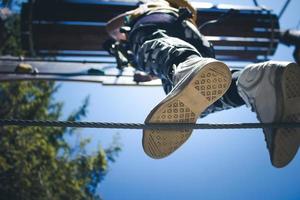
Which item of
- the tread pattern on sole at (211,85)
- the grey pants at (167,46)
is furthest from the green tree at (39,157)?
the tread pattern on sole at (211,85)

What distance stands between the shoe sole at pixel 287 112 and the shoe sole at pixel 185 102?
0.25 meters

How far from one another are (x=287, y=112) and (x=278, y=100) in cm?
7

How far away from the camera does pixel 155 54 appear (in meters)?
2.02

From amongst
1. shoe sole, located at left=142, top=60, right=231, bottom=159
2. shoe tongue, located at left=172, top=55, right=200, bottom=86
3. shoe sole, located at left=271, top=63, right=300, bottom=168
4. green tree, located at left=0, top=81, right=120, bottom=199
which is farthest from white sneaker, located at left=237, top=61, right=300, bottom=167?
green tree, located at left=0, top=81, right=120, bottom=199

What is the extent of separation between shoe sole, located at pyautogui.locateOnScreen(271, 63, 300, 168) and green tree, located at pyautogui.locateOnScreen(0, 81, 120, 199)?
19.4 ft

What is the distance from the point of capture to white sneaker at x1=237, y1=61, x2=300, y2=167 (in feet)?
4.98

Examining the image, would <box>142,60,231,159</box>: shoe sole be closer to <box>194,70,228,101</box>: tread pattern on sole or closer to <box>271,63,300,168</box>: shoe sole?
<box>194,70,228,101</box>: tread pattern on sole

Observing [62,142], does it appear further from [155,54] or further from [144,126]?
[144,126]

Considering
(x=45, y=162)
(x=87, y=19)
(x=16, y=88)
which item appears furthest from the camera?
(x=16, y=88)

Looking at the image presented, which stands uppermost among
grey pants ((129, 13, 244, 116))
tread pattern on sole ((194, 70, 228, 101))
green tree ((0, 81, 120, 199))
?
tread pattern on sole ((194, 70, 228, 101))

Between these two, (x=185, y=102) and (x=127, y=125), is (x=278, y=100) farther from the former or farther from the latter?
(x=127, y=125)

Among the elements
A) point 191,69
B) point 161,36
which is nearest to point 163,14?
point 161,36

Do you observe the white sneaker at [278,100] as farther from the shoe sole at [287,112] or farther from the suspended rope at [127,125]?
the suspended rope at [127,125]

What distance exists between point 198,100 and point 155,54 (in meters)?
0.56
